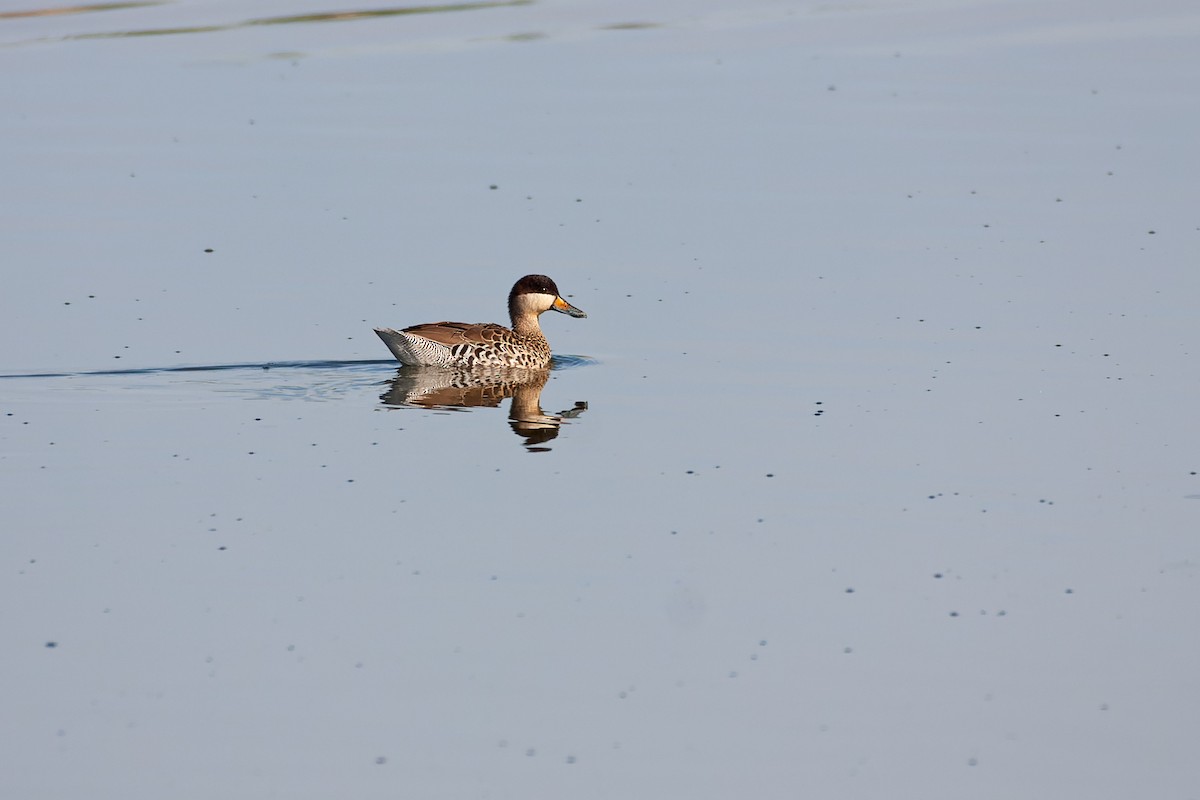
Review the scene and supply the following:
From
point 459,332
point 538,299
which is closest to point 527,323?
point 538,299

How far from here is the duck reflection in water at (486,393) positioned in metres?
13.1

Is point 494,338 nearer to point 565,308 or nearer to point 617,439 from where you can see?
point 565,308

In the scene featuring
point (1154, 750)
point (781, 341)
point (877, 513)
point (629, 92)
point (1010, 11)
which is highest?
point (1010, 11)

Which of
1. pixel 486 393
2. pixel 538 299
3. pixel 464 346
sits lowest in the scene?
pixel 486 393

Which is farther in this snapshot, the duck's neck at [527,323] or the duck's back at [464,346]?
the duck's neck at [527,323]

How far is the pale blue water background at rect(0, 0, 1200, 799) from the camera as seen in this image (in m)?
7.97

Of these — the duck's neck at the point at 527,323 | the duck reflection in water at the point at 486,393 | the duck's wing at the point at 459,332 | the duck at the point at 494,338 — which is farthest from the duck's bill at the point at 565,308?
the duck reflection in water at the point at 486,393

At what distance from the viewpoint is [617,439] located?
12.4 metres

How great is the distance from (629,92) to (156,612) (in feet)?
53.6

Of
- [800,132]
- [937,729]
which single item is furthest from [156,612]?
[800,132]

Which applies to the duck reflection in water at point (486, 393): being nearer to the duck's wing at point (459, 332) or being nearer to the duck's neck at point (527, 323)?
the duck's wing at point (459, 332)

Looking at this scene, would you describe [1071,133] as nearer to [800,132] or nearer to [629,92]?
[800,132]

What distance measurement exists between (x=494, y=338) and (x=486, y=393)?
0.63m

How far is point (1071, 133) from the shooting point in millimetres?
21406
